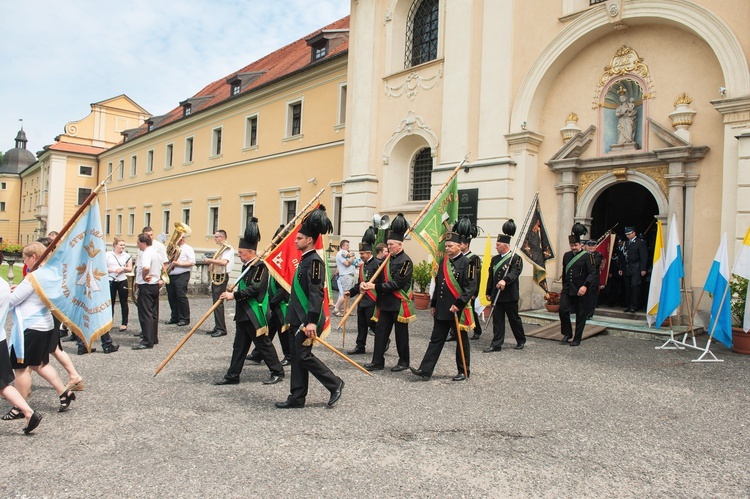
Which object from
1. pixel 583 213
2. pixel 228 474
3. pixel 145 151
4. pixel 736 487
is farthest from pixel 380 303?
pixel 145 151

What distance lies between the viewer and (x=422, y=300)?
14.1 metres

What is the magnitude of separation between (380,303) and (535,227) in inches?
176

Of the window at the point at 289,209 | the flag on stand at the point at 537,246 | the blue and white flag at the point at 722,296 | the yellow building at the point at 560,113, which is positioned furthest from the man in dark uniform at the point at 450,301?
the window at the point at 289,209

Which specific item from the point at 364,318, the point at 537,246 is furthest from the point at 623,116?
the point at 364,318

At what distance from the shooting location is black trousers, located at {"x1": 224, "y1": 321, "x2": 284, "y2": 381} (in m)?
6.66

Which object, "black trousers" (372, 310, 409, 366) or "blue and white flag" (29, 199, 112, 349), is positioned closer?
"blue and white flag" (29, 199, 112, 349)

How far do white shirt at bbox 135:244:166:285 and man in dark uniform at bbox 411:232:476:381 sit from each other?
4.65m

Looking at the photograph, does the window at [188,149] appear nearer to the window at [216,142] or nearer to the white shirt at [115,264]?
the window at [216,142]

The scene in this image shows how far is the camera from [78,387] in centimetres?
614

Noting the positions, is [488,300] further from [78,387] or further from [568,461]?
[78,387]

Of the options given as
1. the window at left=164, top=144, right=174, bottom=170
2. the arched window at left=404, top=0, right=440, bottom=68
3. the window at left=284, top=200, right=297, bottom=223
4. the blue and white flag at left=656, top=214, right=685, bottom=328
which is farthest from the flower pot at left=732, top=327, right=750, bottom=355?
the window at left=164, top=144, right=174, bottom=170

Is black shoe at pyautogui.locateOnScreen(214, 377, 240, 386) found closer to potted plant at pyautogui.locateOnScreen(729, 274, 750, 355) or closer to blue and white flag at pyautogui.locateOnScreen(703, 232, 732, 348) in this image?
blue and white flag at pyautogui.locateOnScreen(703, 232, 732, 348)

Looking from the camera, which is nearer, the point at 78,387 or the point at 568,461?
the point at 568,461

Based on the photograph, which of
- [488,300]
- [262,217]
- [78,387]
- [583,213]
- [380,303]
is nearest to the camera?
[78,387]
